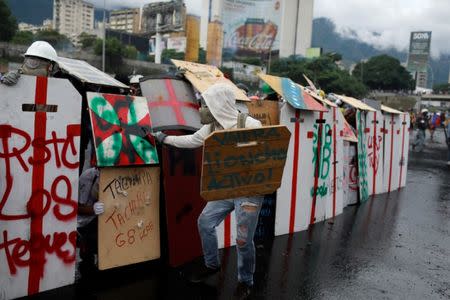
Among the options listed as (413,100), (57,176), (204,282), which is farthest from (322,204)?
(413,100)

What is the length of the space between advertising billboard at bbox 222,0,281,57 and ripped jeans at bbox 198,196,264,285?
127 meters

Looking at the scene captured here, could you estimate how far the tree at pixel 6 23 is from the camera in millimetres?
59781

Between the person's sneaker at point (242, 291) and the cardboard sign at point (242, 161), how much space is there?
33.2 inches

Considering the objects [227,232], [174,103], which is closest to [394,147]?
[227,232]

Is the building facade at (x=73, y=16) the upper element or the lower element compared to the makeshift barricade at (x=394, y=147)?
upper

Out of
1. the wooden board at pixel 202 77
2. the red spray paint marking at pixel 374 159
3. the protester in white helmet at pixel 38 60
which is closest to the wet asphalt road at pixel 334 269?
the red spray paint marking at pixel 374 159

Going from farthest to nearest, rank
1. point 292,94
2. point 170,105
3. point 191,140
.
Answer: point 292,94 < point 170,105 < point 191,140

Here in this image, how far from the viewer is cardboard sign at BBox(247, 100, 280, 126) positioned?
17.1ft

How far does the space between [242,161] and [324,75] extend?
8422 centimetres

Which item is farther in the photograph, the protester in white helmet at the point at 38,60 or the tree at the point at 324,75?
the tree at the point at 324,75

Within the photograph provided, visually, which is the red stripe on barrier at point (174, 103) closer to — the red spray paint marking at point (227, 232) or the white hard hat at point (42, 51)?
the white hard hat at point (42, 51)

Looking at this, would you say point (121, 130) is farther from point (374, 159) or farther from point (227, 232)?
point (374, 159)

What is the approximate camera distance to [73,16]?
489 feet

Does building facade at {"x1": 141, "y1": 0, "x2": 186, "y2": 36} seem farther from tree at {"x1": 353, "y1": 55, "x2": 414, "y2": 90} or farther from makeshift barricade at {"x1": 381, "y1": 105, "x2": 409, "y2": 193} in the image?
makeshift barricade at {"x1": 381, "y1": 105, "x2": 409, "y2": 193}
